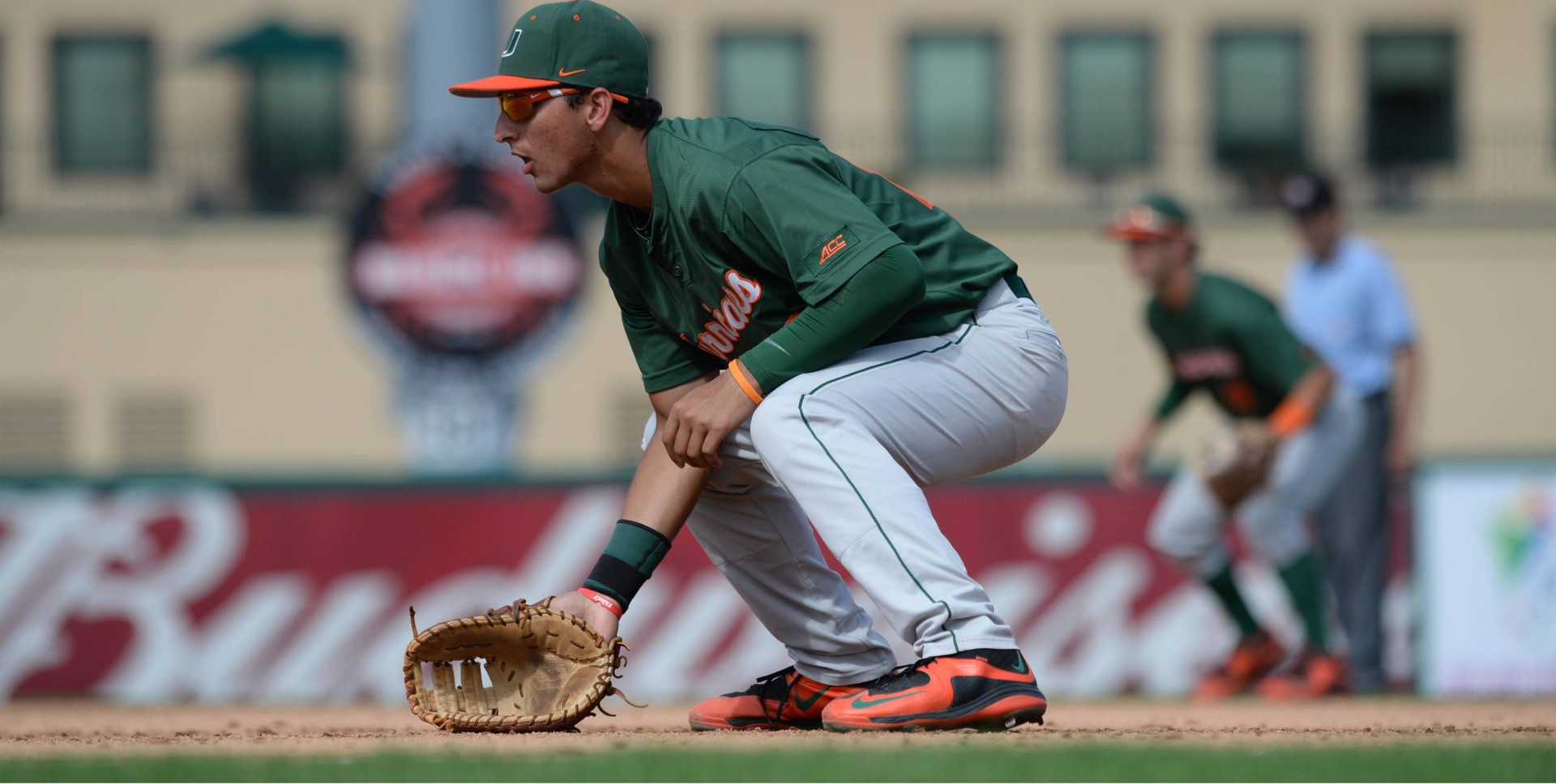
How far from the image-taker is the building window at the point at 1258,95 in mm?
24500

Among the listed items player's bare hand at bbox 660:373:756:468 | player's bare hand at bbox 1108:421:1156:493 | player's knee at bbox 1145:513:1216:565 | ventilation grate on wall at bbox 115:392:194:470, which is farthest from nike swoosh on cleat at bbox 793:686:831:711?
ventilation grate on wall at bbox 115:392:194:470

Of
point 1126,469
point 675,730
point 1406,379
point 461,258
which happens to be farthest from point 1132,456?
point 461,258

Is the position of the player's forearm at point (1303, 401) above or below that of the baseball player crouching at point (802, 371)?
below

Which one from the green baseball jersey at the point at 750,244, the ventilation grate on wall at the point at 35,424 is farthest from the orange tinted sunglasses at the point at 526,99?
the ventilation grate on wall at the point at 35,424

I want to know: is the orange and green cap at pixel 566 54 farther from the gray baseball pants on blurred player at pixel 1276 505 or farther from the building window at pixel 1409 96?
A: the building window at pixel 1409 96

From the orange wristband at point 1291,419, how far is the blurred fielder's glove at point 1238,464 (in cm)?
4

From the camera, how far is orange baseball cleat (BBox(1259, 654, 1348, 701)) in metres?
6.93

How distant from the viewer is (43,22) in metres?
25.0

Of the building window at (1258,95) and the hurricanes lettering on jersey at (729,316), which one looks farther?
the building window at (1258,95)

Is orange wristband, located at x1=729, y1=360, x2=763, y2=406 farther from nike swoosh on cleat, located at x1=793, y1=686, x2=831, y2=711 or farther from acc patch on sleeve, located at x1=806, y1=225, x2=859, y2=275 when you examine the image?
nike swoosh on cleat, located at x1=793, y1=686, x2=831, y2=711

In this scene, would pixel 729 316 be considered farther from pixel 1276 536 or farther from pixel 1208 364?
pixel 1276 536

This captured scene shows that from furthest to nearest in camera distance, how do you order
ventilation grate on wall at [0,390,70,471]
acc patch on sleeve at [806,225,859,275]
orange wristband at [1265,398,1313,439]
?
ventilation grate on wall at [0,390,70,471] → orange wristband at [1265,398,1313,439] → acc patch on sleeve at [806,225,859,275]

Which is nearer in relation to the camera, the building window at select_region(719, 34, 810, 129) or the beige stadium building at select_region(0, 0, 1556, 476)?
the beige stadium building at select_region(0, 0, 1556, 476)

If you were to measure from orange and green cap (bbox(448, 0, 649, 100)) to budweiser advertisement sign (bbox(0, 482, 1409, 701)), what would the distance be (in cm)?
462
